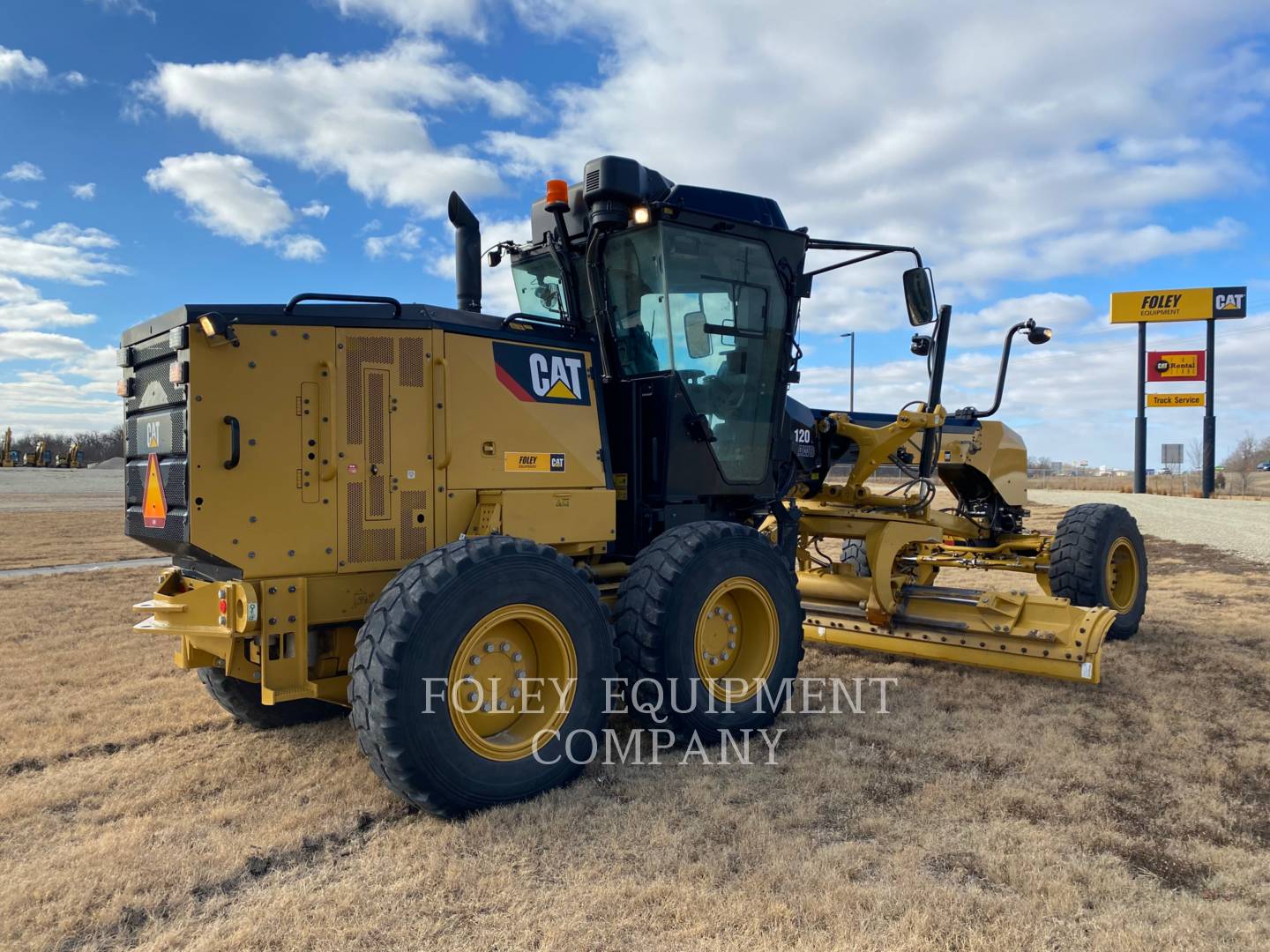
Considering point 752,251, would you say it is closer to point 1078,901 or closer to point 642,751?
point 642,751

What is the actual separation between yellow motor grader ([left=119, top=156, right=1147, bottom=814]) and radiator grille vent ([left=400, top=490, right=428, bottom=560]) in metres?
0.02

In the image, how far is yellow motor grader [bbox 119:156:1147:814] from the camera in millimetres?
3930

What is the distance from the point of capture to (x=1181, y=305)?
4106 cm

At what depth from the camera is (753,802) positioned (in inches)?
161

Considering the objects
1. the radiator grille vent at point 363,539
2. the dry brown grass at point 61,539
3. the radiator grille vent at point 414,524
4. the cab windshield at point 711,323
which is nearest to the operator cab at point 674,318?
the cab windshield at point 711,323

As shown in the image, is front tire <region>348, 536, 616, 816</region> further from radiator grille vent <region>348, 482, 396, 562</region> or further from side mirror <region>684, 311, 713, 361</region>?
side mirror <region>684, 311, 713, 361</region>

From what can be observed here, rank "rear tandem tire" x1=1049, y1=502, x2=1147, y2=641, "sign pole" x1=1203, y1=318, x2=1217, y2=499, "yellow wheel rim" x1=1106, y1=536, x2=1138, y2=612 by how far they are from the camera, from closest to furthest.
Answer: "rear tandem tire" x1=1049, y1=502, x2=1147, y2=641 → "yellow wheel rim" x1=1106, y1=536, x2=1138, y2=612 → "sign pole" x1=1203, y1=318, x2=1217, y2=499

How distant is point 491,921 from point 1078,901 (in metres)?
2.05

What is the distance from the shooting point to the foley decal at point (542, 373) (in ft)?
15.4

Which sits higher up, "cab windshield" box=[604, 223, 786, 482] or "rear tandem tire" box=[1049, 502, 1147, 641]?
"cab windshield" box=[604, 223, 786, 482]

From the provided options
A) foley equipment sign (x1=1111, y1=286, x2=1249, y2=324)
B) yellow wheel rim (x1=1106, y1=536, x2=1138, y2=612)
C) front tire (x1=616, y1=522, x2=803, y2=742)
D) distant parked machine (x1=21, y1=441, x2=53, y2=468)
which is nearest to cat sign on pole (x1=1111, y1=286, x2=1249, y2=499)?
foley equipment sign (x1=1111, y1=286, x2=1249, y2=324)

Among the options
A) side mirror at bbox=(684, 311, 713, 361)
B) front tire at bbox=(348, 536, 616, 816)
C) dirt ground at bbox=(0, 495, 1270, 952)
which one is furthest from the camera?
side mirror at bbox=(684, 311, 713, 361)

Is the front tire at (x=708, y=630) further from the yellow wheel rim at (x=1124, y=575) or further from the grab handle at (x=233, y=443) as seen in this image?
the yellow wheel rim at (x=1124, y=575)

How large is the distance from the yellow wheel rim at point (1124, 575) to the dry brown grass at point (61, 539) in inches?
404
